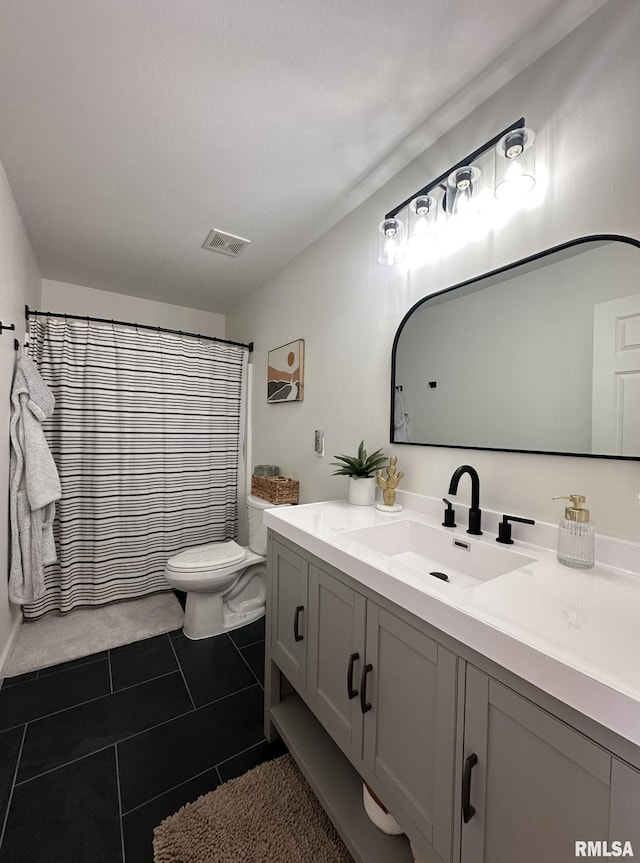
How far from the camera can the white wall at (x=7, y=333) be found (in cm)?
164

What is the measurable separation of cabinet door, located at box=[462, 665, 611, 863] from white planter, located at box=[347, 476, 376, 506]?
35.6 inches

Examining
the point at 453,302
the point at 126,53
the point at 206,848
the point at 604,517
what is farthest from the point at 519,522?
the point at 126,53

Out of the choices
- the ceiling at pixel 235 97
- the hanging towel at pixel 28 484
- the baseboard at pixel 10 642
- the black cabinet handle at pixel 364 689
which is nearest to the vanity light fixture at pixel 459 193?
the ceiling at pixel 235 97

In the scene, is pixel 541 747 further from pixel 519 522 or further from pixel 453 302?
pixel 453 302

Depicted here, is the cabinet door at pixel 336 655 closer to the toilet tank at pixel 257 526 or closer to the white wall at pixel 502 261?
the white wall at pixel 502 261

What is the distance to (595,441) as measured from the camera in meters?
0.97

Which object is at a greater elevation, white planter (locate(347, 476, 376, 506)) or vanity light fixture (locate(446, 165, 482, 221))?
vanity light fixture (locate(446, 165, 482, 221))

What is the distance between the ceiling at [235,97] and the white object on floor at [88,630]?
2373 mm

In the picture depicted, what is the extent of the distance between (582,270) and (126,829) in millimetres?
2141

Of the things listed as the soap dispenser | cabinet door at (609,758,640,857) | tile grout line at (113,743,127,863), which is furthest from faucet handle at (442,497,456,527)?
tile grout line at (113,743,127,863)

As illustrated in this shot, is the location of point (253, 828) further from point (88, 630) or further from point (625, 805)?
point (88, 630)

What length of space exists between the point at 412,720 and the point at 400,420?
1.04 m

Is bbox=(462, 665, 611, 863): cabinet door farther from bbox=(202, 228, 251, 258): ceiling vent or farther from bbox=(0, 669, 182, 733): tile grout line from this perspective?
bbox=(202, 228, 251, 258): ceiling vent

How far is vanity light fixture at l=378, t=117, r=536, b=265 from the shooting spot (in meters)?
1.09
